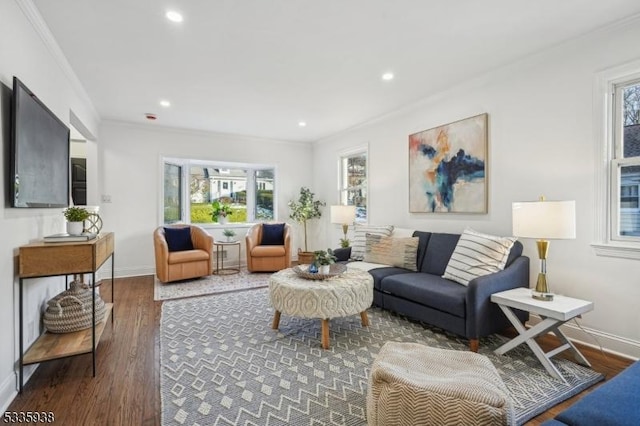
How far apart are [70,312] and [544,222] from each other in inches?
142

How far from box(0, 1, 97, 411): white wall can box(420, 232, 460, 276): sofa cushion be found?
11.3 feet

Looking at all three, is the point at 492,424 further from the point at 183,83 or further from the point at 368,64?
the point at 183,83

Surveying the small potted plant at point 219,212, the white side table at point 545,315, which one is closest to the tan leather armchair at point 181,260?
the small potted plant at point 219,212

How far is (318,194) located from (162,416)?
17.1 ft

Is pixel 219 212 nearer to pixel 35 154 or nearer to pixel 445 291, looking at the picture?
pixel 35 154

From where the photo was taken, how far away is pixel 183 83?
3549mm

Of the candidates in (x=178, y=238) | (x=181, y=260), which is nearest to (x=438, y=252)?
(x=181, y=260)

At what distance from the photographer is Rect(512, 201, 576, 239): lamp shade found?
2.21 metres

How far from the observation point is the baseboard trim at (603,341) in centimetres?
235

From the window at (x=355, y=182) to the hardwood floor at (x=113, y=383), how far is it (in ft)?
10.5

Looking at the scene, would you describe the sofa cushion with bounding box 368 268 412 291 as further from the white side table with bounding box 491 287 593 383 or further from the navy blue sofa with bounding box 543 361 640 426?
the navy blue sofa with bounding box 543 361 640 426

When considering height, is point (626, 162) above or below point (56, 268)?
above

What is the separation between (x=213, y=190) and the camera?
6.41 m

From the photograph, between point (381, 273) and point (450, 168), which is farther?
point (450, 168)
